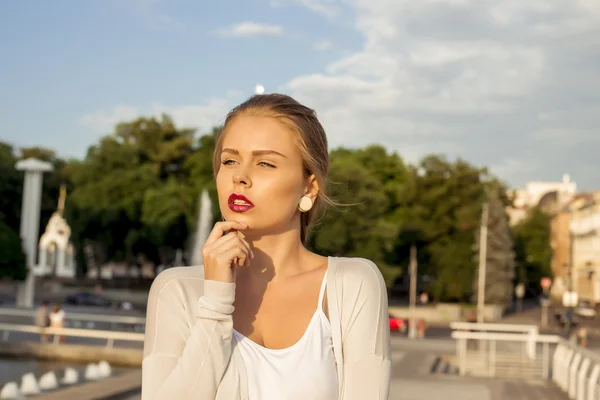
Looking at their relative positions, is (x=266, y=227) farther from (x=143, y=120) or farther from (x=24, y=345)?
(x=143, y=120)

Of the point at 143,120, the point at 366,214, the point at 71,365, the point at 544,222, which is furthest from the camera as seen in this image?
the point at 544,222

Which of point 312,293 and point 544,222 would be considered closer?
point 312,293

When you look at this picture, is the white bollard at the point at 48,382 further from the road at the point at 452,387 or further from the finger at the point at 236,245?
the finger at the point at 236,245

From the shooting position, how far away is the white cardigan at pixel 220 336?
2408 mm

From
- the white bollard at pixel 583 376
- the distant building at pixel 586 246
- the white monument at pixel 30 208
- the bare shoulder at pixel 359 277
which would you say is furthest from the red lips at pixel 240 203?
the distant building at pixel 586 246

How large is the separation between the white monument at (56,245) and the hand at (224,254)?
79.1 m

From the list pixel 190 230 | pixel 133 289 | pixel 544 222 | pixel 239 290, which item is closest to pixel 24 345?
pixel 239 290

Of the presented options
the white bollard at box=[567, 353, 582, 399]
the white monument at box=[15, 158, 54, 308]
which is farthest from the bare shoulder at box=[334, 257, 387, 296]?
the white monument at box=[15, 158, 54, 308]

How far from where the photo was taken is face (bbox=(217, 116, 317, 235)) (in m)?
2.62

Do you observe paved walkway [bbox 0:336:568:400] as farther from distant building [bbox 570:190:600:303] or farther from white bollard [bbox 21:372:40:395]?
distant building [bbox 570:190:600:303]

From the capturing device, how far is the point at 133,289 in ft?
235

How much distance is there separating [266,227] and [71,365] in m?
23.6

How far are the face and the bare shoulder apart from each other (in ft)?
0.73

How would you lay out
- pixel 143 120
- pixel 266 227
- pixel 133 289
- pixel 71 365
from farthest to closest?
pixel 143 120 → pixel 133 289 → pixel 71 365 → pixel 266 227
